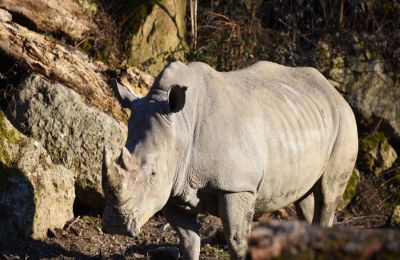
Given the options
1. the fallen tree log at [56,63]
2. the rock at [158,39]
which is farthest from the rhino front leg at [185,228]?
the rock at [158,39]

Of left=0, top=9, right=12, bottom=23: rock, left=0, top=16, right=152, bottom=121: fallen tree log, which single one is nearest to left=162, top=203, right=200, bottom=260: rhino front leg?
left=0, top=16, right=152, bottom=121: fallen tree log

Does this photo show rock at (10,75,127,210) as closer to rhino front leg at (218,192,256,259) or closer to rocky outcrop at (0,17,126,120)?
rocky outcrop at (0,17,126,120)

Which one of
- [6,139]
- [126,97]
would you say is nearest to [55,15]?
[6,139]

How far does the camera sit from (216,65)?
39.1 ft

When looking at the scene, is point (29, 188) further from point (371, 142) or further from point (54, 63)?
point (371, 142)

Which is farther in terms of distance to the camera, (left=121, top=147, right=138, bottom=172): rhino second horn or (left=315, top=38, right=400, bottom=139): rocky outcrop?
(left=315, top=38, right=400, bottom=139): rocky outcrop

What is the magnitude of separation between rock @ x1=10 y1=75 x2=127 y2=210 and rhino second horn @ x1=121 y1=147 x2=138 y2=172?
293 centimetres

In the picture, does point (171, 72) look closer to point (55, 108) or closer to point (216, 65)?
point (55, 108)

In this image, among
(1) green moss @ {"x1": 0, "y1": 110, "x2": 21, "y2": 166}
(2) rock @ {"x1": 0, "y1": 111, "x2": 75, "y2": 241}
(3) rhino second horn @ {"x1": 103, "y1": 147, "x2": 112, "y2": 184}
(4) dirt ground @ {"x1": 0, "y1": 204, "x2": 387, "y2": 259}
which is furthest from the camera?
(1) green moss @ {"x1": 0, "y1": 110, "x2": 21, "y2": 166}

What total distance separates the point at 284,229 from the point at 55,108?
6.40 metres

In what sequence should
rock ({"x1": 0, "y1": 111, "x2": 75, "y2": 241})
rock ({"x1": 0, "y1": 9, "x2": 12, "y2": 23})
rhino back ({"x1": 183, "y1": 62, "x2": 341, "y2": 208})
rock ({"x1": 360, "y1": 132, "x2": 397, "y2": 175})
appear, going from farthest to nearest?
rock ({"x1": 360, "y1": 132, "x2": 397, "y2": 175}), rock ({"x1": 0, "y1": 9, "x2": 12, "y2": 23}), rock ({"x1": 0, "y1": 111, "x2": 75, "y2": 241}), rhino back ({"x1": 183, "y1": 62, "x2": 341, "y2": 208})

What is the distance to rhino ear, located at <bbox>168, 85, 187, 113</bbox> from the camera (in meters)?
6.70

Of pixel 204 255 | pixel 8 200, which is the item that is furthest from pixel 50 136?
pixel 204 255

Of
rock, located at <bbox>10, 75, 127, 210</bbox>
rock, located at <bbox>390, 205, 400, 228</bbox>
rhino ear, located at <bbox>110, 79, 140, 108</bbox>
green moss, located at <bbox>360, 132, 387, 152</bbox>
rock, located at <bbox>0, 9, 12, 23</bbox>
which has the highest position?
rock, located at <bbox>0, 9, 12, 23</bbox>
